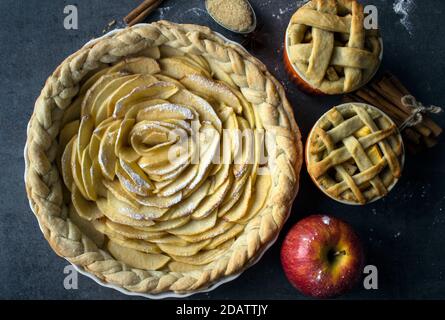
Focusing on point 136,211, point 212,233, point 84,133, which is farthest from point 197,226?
point 84,133

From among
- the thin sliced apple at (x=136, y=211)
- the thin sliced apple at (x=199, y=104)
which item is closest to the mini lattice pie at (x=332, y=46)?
the thin sliced apple at (x=199, y=104)

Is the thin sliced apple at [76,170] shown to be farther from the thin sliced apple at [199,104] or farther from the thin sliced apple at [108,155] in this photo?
the thin sliced apple at [199,104]

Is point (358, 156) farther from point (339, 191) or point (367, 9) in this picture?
point (367, 9)

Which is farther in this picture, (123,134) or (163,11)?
(163,11)

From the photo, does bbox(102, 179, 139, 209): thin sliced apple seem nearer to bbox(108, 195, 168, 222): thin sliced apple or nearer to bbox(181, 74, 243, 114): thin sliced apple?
bbox(108, 195, 168, 222): thin sliced apple

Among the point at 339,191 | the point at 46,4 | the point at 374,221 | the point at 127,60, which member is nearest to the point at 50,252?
the point at 127,60

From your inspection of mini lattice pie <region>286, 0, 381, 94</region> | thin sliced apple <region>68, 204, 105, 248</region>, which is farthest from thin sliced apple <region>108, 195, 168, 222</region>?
mini lattice pie <region>286, 0, 381, 94</region>

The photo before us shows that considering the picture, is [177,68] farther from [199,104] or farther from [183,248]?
[183,248]
